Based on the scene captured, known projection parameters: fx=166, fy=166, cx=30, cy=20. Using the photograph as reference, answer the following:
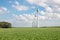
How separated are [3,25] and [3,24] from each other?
104 inches

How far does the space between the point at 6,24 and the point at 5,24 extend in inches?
44.0

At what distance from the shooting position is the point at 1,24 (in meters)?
141

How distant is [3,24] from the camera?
14138cm

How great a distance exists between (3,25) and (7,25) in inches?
152

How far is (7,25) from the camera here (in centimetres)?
13738

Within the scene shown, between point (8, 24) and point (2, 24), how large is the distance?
5521mm

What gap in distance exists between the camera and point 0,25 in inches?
5507

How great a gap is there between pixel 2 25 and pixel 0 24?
3691mm

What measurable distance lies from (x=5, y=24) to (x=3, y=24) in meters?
3.14

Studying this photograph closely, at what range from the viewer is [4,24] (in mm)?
140875

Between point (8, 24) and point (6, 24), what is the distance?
6.90 ft

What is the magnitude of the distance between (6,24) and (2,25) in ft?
11.6

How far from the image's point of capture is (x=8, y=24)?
13988 centimetres

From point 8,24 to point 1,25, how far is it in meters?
5.88
